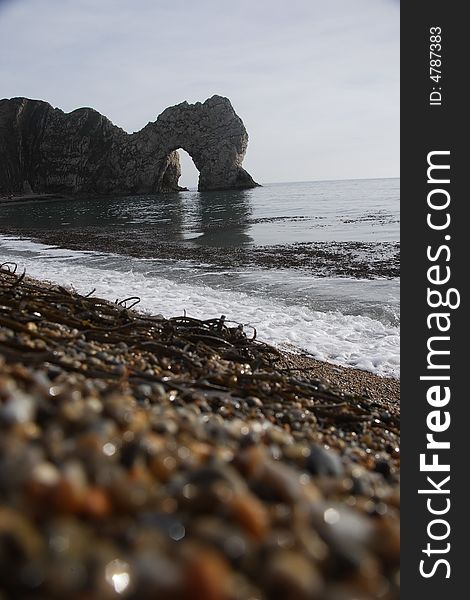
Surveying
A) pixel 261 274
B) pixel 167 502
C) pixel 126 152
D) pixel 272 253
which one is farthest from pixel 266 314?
pixel 126 152

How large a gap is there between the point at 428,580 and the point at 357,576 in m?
0.41

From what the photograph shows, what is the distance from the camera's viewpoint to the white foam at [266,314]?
17.7ft

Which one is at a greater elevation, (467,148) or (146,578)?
(467,148)

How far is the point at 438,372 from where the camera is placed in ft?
6.65

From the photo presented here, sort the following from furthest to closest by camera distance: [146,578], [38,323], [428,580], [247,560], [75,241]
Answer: [75,241], [38,323], [428,580], [247,560], [146,578]

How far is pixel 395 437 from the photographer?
263 centimetres

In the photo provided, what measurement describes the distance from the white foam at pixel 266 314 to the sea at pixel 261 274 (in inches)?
0.5

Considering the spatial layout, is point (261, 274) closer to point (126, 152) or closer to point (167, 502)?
point (167, 502)

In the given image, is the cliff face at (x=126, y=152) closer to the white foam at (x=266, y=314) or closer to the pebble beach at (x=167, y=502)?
the white foam at (x=266, y=314)

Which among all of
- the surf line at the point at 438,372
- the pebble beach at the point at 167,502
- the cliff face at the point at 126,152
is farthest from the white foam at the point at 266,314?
the cliff face at the point at 126,152

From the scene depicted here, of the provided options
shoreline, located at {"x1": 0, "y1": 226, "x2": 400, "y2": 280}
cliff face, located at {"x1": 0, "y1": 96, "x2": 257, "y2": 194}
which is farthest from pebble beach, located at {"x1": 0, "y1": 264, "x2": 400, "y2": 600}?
cliff face, located at {"x1": 0, "y1": 96, "x2": 257, "y2": 194}

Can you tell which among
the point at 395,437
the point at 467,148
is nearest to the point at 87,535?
the point at 395,437

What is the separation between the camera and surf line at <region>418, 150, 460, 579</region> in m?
1.51

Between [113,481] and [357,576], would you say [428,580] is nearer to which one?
[357,576]
